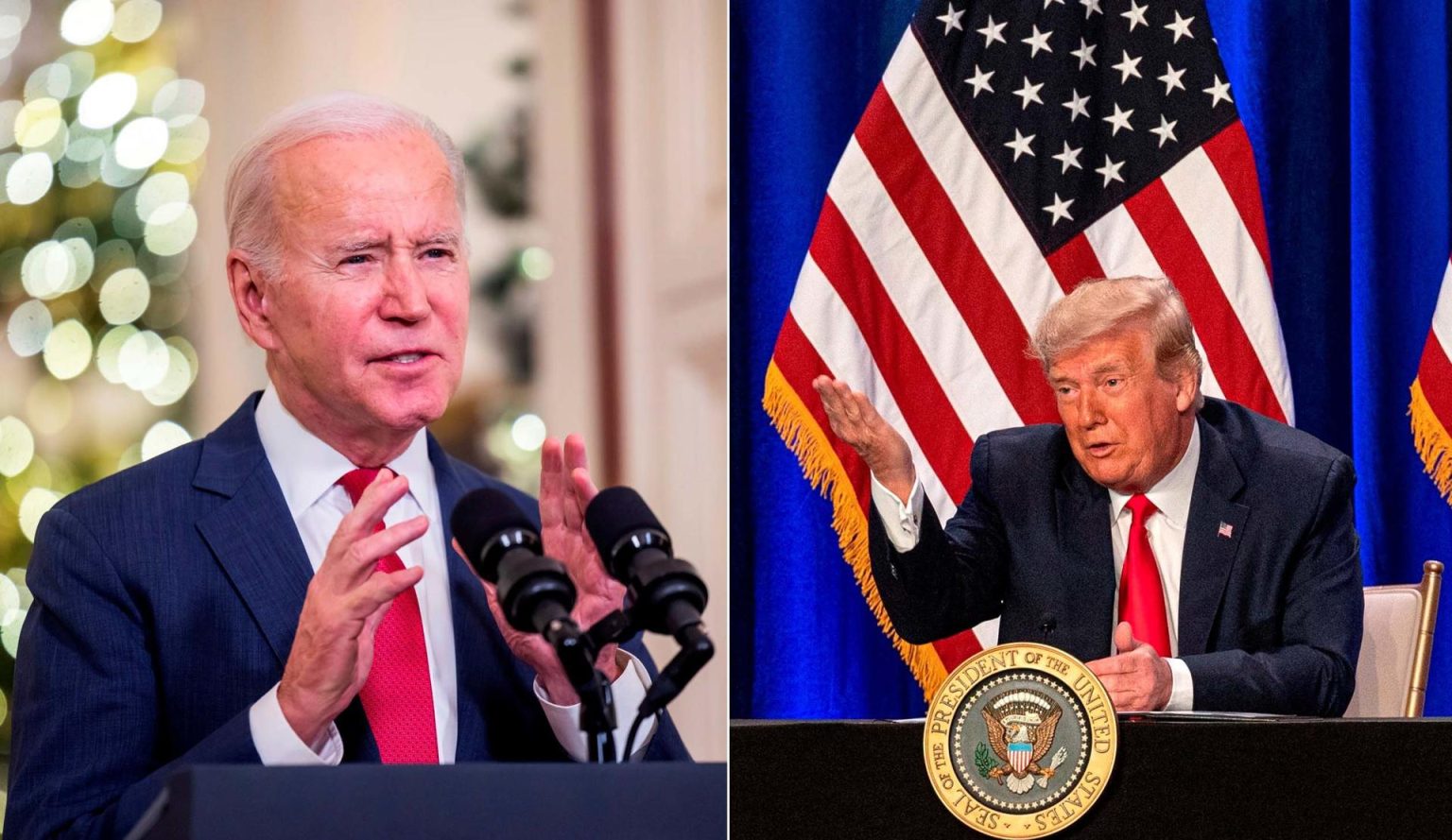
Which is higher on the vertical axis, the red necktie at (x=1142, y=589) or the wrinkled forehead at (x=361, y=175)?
the wrinkled forehead at (x=361, y=175)

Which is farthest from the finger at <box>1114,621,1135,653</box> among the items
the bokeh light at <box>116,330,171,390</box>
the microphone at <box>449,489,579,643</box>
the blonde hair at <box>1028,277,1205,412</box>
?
the bokeh light at <box>116,330,171,390</box>

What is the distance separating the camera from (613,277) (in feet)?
9.48

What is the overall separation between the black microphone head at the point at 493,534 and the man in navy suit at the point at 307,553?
1.17 feet

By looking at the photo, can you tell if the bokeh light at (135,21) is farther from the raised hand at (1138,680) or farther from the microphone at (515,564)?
the raised hand at (1138,680)

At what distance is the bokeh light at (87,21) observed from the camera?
8.72ft

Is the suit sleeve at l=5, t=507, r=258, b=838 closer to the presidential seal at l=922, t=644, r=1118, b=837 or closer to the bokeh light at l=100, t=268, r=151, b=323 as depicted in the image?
the bokeh light at l=100, t=268, r=151, b=323

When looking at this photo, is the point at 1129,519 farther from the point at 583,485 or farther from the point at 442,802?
the point at 442,802

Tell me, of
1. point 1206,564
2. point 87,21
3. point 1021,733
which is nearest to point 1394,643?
point 1206,564

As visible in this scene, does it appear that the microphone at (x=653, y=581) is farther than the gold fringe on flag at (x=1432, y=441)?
No

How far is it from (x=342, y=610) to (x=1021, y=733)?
1.04m

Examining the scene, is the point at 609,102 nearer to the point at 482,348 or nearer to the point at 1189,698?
the point at 482,348

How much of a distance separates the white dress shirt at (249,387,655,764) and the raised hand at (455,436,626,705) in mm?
37

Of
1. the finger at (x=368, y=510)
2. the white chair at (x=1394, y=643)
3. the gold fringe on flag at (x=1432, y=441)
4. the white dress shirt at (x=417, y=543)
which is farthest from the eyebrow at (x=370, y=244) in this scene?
the gold fringe on flag at (x=1432, y=441)

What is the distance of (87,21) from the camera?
2.67 meters
